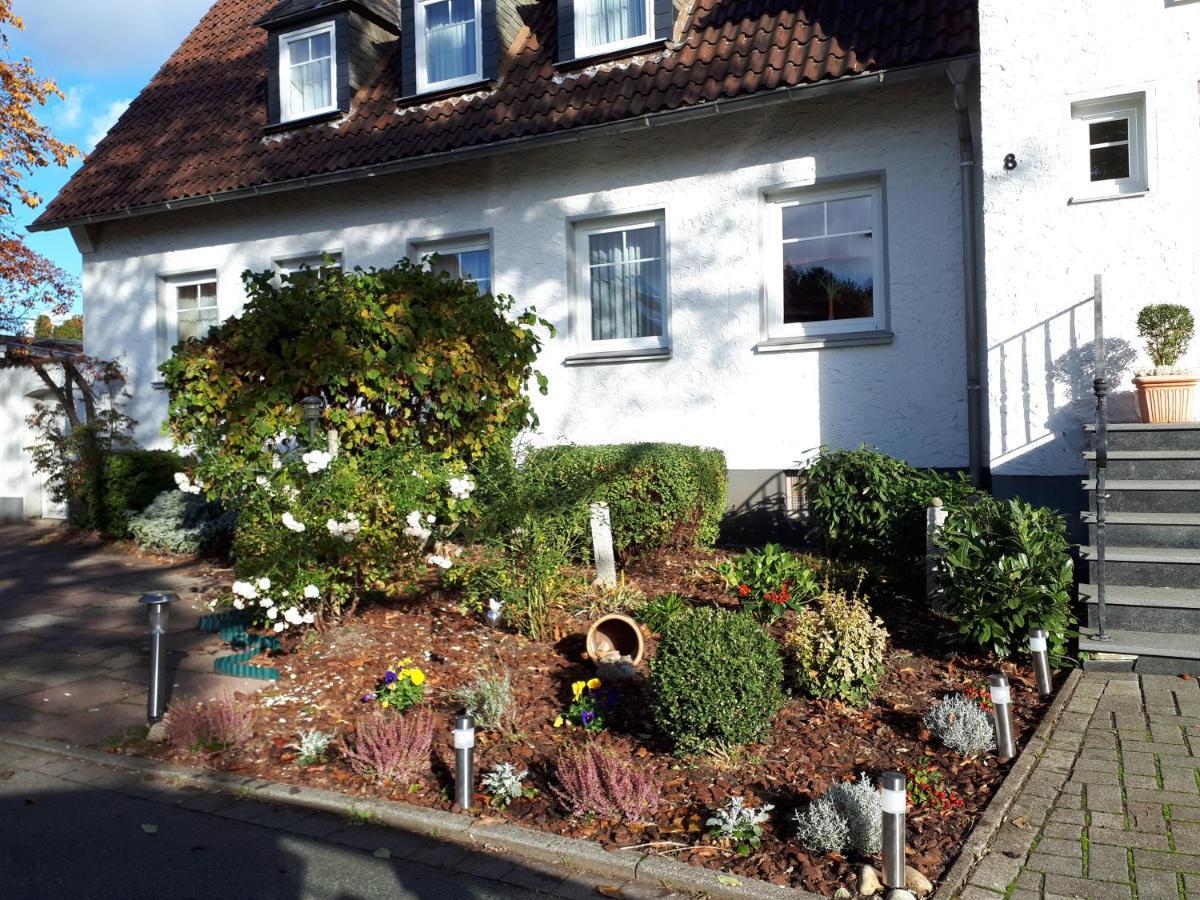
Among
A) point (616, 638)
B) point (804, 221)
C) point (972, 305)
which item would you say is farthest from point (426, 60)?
point (616, 638)

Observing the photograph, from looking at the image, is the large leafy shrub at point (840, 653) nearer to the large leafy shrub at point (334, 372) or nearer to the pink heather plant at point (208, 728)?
the pink heather plant at point (208, 728)

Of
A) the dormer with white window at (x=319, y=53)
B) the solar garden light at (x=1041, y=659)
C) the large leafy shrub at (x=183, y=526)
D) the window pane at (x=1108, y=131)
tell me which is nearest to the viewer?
the solar garden light at (x=1041, y=659)

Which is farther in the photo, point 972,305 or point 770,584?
point 972,305

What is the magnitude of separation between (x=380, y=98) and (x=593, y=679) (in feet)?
30.4

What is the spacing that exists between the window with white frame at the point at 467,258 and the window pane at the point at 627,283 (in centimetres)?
141

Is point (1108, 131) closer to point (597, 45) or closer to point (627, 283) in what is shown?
point (627, 283)

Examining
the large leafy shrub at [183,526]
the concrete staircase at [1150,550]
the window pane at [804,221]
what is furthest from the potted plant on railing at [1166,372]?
the large leafy shrub at [183,526]

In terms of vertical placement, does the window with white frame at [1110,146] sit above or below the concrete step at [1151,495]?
above

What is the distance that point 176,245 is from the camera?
44.3 feet

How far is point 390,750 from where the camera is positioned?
4.67 metres

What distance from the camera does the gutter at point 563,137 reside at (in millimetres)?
8633

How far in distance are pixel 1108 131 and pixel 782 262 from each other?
10.2ft

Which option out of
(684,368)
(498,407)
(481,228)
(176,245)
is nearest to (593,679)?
(498,407)

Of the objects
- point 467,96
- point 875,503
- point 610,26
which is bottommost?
point 875,503
